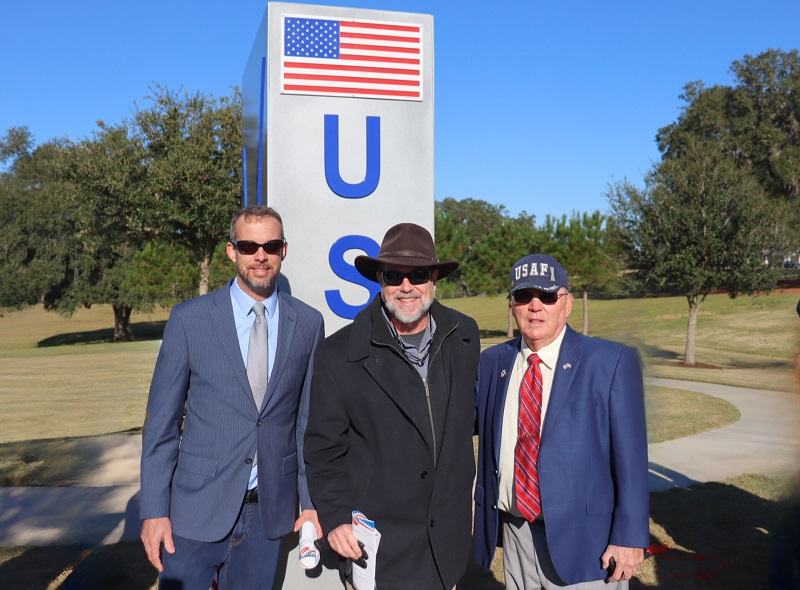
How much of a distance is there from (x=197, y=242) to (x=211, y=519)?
83.7 feet

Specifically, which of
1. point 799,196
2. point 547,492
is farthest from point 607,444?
point 799,196

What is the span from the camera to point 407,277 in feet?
8.99

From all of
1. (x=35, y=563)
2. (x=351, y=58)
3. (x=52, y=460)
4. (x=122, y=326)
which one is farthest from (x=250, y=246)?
(x=122, y=326)

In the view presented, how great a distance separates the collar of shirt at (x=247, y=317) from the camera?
290 centimetres

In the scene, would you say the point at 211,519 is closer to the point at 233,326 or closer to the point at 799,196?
the point at 233,326

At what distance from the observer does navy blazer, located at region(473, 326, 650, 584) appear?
8.38 feet

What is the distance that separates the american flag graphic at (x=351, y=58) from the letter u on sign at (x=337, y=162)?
0.62ft

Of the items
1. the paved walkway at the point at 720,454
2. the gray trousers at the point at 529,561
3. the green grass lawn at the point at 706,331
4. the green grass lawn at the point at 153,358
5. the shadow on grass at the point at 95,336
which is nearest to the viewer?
the gray trousers at the point at 529,561

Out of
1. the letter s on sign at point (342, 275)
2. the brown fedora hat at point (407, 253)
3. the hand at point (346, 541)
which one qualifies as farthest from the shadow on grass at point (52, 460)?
the brown fedora hat at point (407, 253)

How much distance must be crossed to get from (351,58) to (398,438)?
2648mm

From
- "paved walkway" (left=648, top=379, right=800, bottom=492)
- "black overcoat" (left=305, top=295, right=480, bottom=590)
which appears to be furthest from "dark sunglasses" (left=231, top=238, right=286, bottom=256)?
"paved walkway" (left=648, top=379, right=800, bottom=492)

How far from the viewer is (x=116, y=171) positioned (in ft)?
83.2

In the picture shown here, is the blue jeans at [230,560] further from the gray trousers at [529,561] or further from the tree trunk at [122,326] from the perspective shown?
the tree trunk at [122,326]

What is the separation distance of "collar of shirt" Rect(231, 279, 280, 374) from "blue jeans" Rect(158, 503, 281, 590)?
2.17 ft
